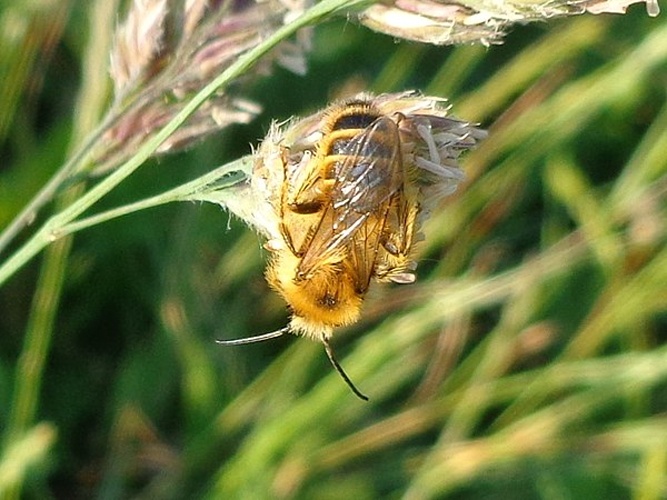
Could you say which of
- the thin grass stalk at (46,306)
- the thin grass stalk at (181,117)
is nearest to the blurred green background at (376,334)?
the thin grass stalk at (46,306)

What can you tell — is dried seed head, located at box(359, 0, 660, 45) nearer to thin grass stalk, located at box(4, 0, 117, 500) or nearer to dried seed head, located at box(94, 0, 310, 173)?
dried seed head, located at box(94, 0, 310, 173)

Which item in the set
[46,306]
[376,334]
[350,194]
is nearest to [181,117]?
[350,194]

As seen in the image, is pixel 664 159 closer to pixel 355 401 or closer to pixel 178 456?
pixel 355 401

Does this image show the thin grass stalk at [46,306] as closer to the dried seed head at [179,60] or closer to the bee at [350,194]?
the dried seed head at [179,60]

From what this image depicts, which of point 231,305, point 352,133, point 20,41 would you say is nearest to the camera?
point 352,133

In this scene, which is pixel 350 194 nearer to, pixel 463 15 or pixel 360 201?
pixel 360 201

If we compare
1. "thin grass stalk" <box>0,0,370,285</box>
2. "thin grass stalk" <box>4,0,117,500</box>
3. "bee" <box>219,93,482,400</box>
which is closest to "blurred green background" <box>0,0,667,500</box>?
"thin grass stalk" <box>4,0,117,500</box>

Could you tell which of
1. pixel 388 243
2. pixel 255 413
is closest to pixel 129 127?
pixel 388 243
